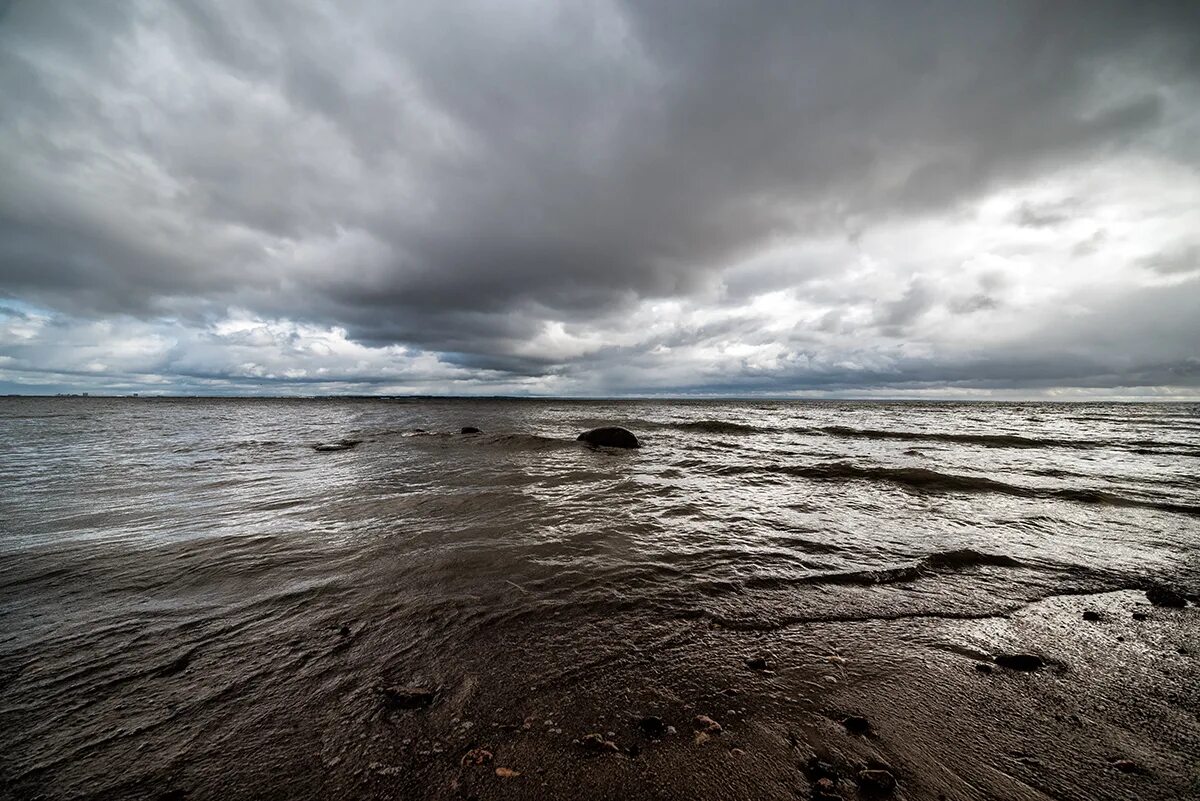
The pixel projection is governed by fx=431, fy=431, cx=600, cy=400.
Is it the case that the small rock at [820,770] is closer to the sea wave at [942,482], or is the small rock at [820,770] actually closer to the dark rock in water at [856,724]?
the dark rock in water at [856,724]

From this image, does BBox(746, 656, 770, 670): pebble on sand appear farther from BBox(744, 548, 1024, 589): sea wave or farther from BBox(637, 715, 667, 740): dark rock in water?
BBox(744, 548, 1024, 589): sea wave

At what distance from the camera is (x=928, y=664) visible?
4109 millimetres

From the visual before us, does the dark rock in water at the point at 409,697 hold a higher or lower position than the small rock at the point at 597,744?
higher

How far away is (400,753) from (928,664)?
15.2 ft

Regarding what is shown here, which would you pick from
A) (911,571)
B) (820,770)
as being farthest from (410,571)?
(911,571)

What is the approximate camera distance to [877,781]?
2730 mm

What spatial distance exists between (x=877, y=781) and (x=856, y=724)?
56 cm

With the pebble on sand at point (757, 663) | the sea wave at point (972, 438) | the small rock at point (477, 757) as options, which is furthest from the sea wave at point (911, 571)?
the sea wave at point (972, 438)

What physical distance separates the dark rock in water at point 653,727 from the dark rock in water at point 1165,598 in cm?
713

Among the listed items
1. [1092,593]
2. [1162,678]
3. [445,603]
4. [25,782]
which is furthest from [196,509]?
[1092,593]

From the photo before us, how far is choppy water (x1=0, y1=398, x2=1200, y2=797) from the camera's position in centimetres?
336

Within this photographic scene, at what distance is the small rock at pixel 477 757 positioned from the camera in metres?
2.81

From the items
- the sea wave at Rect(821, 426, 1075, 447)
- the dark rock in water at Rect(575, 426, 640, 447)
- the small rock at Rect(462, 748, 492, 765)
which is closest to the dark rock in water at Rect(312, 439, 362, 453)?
the dark rock in water at Rect(575, 426, 640, 447)

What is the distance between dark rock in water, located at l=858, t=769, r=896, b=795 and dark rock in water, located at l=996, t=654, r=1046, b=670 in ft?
8.00
